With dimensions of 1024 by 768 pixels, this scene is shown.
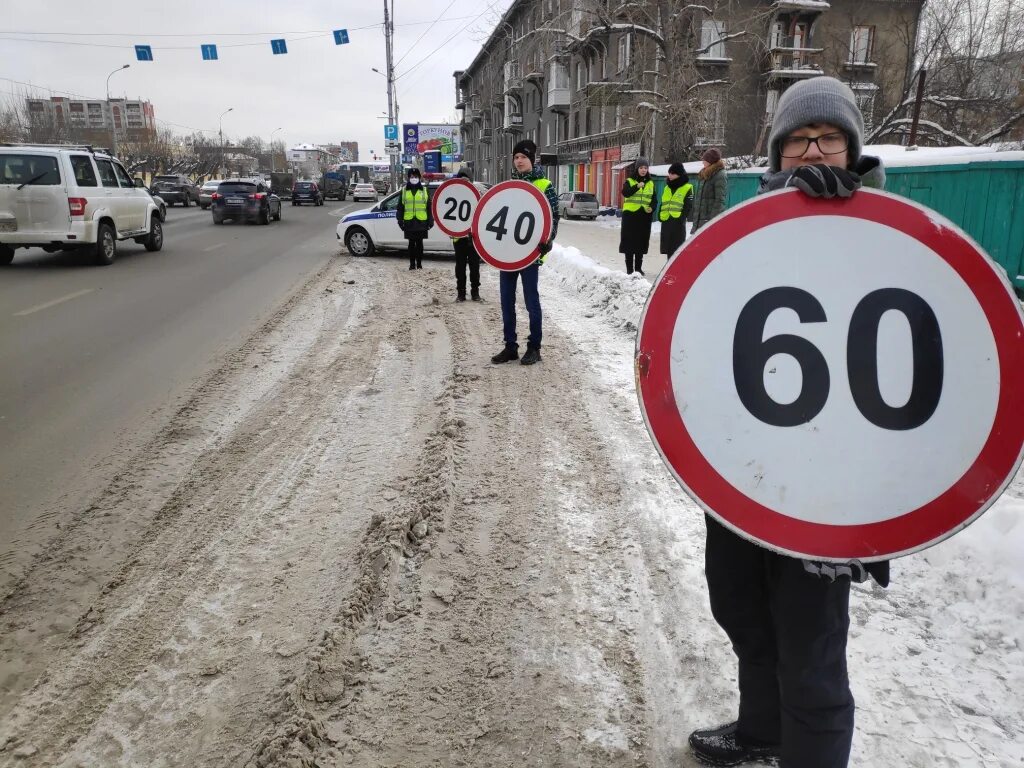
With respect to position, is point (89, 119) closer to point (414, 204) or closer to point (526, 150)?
point (414, 204)

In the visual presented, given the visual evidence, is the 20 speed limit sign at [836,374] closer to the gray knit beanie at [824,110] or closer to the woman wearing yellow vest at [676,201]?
the gray knit beanie at [824,110]

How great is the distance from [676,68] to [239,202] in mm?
16222

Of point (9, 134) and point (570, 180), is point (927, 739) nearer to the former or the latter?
point (570, 180)

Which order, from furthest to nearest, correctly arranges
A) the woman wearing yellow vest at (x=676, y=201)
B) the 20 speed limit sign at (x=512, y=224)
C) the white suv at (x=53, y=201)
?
the white suv at (x=53, y=201) → the woman wearing yellow vest at (x=676, y=201) → the 20 speed limit sign at (x=512, y=224)

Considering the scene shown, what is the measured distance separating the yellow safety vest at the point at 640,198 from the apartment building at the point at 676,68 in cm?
1506

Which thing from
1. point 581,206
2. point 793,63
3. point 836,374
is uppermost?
point 793,63

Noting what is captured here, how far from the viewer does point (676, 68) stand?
81.8 feet

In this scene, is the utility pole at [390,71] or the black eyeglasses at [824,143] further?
the utility pole at [390,71]

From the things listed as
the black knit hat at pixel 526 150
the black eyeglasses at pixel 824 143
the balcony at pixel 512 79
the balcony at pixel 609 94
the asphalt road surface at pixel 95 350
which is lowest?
the asphalt road surface at pixel 95 350

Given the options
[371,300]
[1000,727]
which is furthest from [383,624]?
[371,300]

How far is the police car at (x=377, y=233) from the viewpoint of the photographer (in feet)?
51.1

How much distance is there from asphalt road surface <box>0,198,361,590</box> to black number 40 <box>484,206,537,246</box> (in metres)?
2.87

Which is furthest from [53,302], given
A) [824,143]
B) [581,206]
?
[581,206]

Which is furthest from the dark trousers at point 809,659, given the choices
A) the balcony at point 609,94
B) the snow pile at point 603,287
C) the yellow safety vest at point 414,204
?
the balcony at point 609,94
